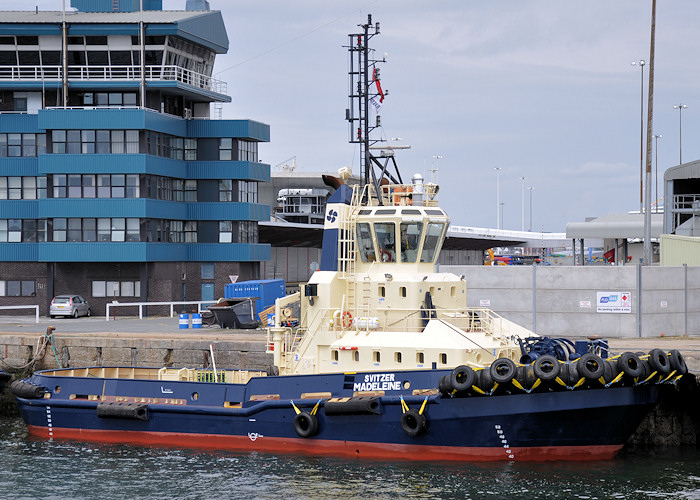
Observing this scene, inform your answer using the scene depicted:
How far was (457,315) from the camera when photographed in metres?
20.5

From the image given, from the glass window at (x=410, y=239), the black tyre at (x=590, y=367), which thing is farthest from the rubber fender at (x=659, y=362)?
the glass window at (x=410, y=239)

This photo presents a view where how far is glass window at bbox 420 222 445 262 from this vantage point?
20938 mm

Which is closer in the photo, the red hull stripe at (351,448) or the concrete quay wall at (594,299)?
the red hull stripe at (351,448)

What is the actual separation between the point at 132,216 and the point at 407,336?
93.0 ft

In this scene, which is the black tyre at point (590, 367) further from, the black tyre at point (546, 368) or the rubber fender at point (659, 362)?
the rubber fender at point (659, 362)

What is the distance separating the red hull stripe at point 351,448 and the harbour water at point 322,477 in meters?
0.20

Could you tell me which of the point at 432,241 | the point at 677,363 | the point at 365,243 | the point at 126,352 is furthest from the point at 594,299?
the point at 126,352

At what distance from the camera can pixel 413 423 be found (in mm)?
18812

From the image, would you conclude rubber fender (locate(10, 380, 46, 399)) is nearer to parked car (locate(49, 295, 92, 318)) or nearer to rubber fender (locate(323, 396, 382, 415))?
rubber fender (locate(323, 396, 382, 415))

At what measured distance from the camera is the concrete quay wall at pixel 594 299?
27625 mm

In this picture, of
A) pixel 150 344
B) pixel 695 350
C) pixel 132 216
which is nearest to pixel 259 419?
pixel 150 344

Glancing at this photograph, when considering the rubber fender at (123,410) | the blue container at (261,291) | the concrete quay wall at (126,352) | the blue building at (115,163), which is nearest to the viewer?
the rubber fender at (123,410)

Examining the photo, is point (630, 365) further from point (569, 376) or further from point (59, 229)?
point (59, 229)

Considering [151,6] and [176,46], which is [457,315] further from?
[151,6]
